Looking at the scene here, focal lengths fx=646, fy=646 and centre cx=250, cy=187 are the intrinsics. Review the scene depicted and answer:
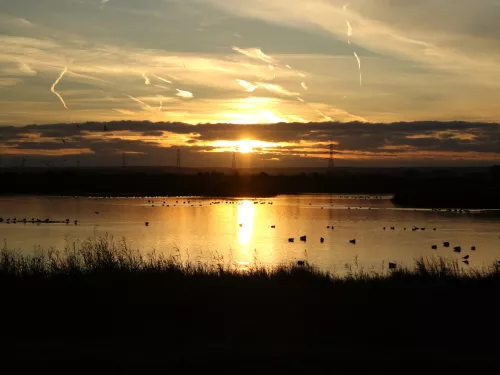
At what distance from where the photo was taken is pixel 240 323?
11.8 meters

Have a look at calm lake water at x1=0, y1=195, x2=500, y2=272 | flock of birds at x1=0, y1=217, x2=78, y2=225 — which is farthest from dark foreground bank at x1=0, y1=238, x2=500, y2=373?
flock of birds at x1=0, y1=217, x2=78, y2=225

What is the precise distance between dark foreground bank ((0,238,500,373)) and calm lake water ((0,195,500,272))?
12.3 metres

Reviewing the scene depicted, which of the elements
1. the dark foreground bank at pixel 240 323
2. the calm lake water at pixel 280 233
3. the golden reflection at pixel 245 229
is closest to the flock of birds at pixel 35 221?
the calm lake water at pixel 280 233

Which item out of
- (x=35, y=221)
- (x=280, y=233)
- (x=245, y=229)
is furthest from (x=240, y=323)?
(x=35, y=221)

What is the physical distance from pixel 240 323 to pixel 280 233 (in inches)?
1400

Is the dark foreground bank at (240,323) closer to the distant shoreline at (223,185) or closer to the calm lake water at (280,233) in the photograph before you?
the calm lake water at (280,233)

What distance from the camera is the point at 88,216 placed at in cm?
5862

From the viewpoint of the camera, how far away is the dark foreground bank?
9133mm

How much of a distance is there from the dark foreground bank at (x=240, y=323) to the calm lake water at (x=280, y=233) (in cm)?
1232

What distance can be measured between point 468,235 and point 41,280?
37.1m

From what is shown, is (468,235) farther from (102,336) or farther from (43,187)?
(43,187)

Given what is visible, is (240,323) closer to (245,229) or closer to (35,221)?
(245,229)

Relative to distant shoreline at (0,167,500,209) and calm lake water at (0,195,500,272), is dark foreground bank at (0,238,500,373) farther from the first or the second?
distant shoreline at (0,167,500,209)

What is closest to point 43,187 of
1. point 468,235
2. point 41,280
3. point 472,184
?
point 472,184
